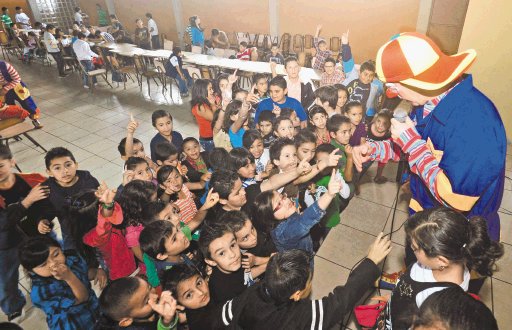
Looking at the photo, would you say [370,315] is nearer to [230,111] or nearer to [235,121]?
[235,121]

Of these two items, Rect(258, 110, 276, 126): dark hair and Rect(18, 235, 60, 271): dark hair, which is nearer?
Rect(18, 235, 60, 271): dark hair

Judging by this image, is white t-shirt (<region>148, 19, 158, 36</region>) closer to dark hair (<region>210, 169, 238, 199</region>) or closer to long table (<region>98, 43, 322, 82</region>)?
long table (<region>98, 43, 322, 82</region>)

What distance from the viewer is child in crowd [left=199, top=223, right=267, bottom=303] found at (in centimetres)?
188

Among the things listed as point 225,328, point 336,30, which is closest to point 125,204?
point 225,328

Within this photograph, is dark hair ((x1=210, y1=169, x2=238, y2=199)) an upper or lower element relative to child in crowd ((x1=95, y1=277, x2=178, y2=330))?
upper

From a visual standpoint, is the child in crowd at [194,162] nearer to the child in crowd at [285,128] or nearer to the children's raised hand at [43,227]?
the child in crowd at [285,128]

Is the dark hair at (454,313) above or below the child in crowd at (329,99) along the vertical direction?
above

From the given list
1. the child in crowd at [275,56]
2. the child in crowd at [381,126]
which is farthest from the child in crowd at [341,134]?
the child in crowd at [275,56]

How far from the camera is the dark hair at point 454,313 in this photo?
108cm

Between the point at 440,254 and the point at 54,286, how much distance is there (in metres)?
2.17

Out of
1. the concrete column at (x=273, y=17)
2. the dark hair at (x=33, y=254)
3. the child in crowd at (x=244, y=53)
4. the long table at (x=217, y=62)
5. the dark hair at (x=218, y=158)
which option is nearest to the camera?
the dark hair at (x=33, y=254)

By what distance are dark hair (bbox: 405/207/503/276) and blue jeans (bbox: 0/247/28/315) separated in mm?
2954

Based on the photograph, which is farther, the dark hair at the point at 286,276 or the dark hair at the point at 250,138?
the dark hair at the point at 250,138

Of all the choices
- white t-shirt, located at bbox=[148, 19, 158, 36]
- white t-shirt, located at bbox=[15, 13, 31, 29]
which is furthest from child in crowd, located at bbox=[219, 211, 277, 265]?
white t-shirt, located at bbox=[15, 13, 31, 29]
